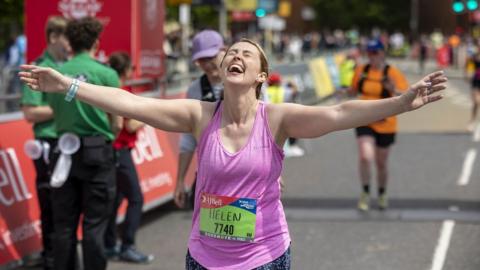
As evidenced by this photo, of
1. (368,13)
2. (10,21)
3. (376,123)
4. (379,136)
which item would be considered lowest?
(368,13)

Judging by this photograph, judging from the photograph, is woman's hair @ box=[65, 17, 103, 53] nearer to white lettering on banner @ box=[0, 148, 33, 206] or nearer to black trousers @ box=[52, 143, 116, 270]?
black trousers @ box=[52, 143, 116, 270]

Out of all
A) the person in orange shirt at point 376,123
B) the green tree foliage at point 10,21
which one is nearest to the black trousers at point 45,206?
the person in orange shirt at point 376,123

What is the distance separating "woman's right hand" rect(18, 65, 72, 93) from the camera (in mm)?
3830

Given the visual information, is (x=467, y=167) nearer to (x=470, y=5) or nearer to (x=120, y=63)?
(x=470, y=5)

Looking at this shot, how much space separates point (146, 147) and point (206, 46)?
3.01 m

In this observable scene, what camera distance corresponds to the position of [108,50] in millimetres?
10688

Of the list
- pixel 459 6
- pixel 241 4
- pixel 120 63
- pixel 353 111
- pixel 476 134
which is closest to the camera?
pixel 353 111

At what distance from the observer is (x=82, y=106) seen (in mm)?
5746

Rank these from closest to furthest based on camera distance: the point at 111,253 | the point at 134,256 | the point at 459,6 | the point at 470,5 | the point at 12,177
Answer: the point at 12,177 < the point at 134,256 < the point at 111,253 < the point at 470,5 < the point at 459,6

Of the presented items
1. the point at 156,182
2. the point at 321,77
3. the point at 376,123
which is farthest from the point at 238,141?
the point at 321,77

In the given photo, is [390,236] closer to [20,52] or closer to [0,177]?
[0,177]

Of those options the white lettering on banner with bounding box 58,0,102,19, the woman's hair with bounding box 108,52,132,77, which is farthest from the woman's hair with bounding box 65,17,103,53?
the white lettering on banner with bounding box 58,0,102,19

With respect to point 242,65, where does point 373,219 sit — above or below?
below

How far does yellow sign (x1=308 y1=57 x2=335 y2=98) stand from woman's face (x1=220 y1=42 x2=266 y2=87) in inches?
815
